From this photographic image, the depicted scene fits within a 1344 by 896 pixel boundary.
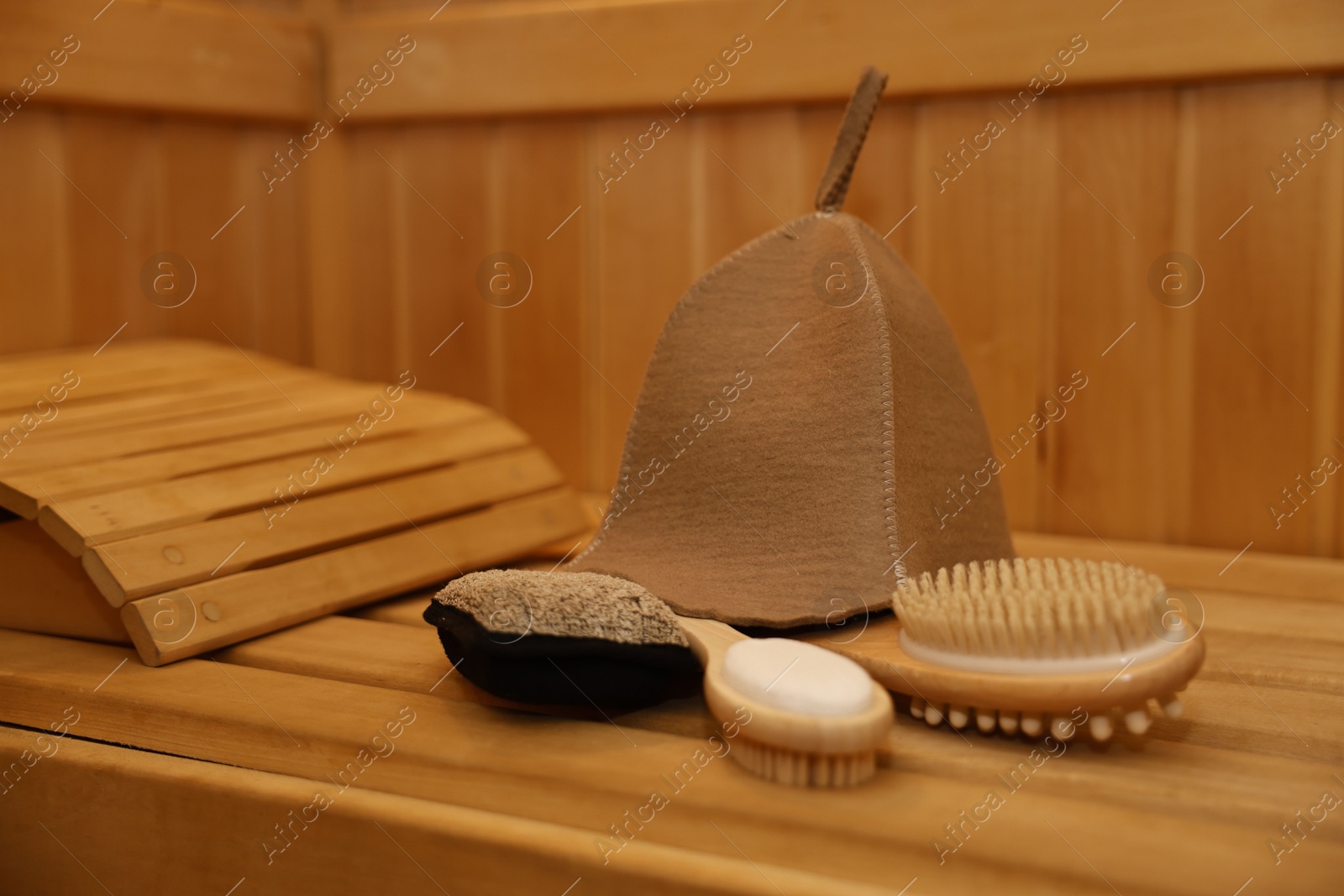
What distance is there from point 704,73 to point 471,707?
806 mm

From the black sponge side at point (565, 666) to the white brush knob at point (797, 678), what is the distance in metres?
0.05

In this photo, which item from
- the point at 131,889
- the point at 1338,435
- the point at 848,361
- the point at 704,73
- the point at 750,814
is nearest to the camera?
the point at 750,814

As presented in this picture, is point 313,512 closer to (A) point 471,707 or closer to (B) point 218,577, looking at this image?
(B) point 218,577

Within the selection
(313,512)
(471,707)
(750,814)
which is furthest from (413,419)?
(750,814)

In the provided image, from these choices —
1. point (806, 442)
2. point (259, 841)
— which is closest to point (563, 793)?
point (259, 841)

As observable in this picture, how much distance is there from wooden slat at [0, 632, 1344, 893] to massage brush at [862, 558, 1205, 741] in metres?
0.03

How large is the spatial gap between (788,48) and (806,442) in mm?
586

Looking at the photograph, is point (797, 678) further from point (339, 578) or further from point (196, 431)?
point (196, 431)

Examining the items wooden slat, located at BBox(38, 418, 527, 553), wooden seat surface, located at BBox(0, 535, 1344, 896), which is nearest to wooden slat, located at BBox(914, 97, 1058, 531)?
wooden seat surface, located at BBox(0, 535, 1344, 896)

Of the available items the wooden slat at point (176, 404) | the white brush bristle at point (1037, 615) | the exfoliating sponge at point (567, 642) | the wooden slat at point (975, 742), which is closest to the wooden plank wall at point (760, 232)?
the wooden slat at point (176, 404)

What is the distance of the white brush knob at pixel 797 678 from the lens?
62cm

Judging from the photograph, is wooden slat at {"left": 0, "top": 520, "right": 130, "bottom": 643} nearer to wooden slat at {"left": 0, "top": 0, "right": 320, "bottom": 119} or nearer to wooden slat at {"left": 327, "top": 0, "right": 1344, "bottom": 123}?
wooden slat at {"left": 0, "top": 0, "right": 320, "bottom": 119}

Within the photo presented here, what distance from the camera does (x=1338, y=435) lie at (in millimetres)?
1104

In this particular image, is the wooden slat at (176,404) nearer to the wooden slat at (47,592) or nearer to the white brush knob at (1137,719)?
the wooden slat at (47,592)
